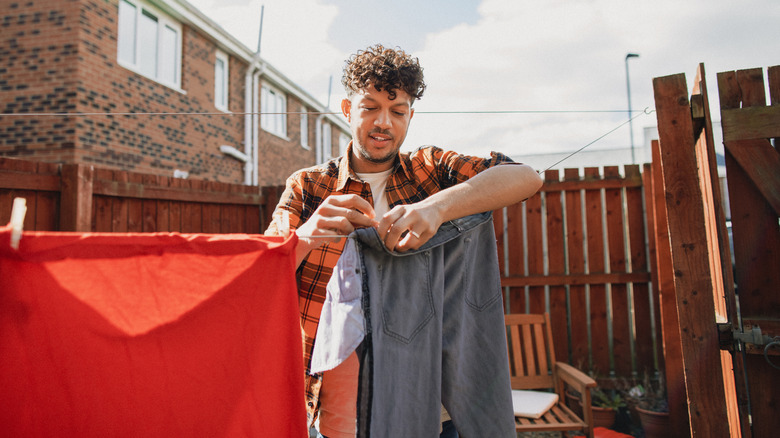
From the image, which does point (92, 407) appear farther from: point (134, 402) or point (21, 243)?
point (21, 243)

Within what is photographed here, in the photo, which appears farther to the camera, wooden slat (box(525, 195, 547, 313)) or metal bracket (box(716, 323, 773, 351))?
wooden slat (box(525, 195, 547, 313))

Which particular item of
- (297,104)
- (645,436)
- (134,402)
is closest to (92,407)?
(134,402)

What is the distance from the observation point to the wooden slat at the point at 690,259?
2.20m

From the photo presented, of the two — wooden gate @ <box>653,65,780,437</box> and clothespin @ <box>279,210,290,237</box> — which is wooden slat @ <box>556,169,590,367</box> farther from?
clothespin @ <box>279,210,290,237</box>

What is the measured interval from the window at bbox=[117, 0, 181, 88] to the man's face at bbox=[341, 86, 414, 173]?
26.0 ft

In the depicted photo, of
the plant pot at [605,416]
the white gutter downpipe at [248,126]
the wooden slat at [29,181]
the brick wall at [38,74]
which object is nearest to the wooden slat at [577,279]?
the plant pot at [605,416]

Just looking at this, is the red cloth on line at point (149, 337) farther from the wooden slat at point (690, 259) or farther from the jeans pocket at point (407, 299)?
the wooden slat at point (690, 259)

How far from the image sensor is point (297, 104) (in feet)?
47.8

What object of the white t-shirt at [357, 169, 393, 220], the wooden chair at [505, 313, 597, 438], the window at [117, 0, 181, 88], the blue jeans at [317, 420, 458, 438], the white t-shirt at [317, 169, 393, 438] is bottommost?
the wooden chair at [505, 313, 597, 438]

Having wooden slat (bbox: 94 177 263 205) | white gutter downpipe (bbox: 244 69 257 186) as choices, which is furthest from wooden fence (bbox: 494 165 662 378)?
white gutter downpipe (bbox: 244 69 257 186)

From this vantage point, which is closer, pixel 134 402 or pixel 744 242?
pixel 134 402

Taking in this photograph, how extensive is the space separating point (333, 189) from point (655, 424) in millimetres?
3698

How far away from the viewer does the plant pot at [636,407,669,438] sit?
3736mm

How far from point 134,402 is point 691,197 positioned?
8.28 feet
